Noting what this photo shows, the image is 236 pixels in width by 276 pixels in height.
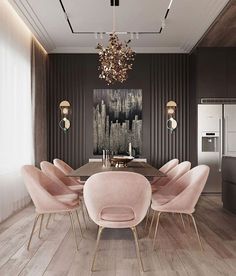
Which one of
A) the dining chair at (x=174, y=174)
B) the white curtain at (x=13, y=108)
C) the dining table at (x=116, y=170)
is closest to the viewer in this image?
the dining table at (x=116, y=170)

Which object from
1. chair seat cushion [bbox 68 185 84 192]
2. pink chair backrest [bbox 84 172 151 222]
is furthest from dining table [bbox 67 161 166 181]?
pink chair backrest [bbox 84 172 151 222]

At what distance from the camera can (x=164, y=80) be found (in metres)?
7.93

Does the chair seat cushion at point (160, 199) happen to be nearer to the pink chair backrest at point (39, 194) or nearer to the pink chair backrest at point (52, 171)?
the pink chair backrest at point (39, 194)

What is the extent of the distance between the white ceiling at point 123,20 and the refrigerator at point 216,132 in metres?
1.36

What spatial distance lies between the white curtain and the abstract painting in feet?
5.41

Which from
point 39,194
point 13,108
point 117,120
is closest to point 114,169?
point 39,194

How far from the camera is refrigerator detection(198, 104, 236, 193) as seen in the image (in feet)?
24.2

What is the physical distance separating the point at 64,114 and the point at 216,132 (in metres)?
3.06

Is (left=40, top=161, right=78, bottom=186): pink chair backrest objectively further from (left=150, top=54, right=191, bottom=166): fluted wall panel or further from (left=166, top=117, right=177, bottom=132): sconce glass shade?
(left=166, top=117, right=177, bottom=132): sconce glass shade

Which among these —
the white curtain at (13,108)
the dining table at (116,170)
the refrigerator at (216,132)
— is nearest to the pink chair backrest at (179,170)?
the dining table at (116,170)

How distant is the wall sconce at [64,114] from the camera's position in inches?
309

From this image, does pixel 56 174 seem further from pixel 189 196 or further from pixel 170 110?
pixel 170 110

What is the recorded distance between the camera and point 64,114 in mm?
7879

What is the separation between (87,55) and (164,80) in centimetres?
167
